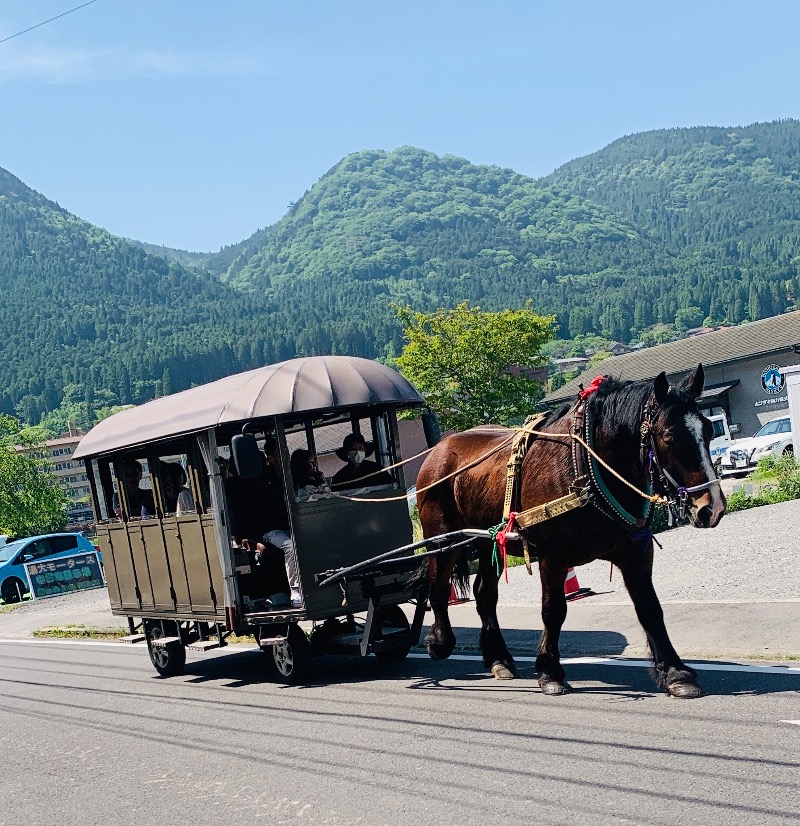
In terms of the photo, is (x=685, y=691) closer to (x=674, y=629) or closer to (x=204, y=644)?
(x=674, y=629)

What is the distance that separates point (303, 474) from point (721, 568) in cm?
595

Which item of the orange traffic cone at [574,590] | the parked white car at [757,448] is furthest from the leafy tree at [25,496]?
the orange traffic cone at [574,590]

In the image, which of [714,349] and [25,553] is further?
[714,349]

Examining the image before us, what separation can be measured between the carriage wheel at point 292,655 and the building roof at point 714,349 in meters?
37.5

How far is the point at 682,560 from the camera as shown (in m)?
15.0

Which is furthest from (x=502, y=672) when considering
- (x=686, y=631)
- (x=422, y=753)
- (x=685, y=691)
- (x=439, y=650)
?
(x=422, y=753)

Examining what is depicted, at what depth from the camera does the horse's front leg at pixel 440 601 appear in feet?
32.9

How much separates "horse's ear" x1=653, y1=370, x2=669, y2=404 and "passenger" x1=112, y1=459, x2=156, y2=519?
6541mm

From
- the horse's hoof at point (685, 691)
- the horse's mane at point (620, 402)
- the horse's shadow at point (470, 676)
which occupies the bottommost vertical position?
the horse's shadow at point (470, 676)

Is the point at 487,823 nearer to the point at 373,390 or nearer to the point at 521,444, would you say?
the point at 521,444

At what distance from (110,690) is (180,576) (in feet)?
5.18

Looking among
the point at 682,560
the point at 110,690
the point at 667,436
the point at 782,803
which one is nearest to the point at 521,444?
the point at 667,436

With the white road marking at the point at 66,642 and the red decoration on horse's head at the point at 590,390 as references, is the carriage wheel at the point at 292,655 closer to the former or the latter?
the red decoration on horse's head at the point at 590,390

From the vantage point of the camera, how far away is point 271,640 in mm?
10492
